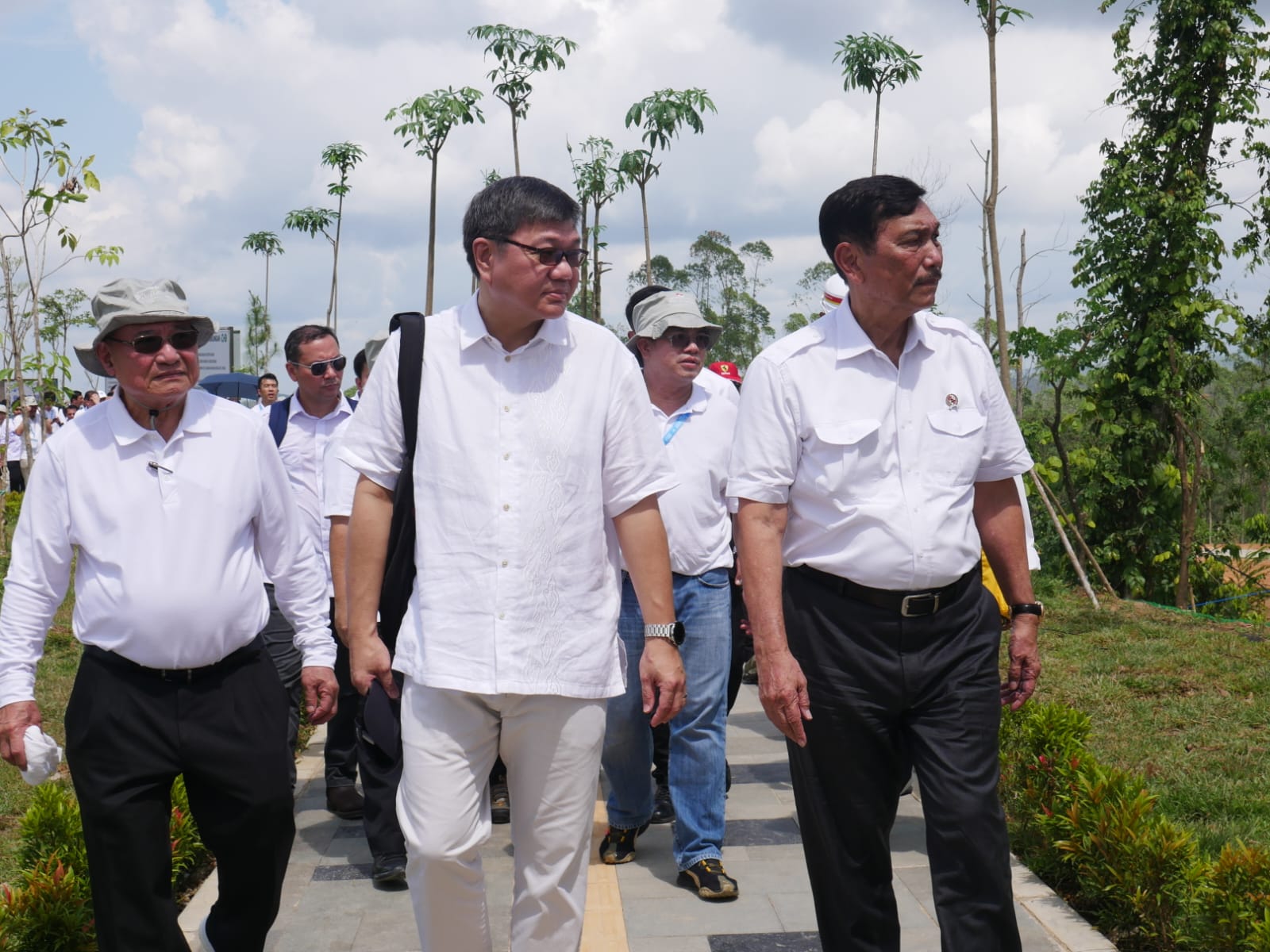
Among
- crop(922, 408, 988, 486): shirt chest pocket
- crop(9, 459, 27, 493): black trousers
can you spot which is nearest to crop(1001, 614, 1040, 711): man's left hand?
crop(922, 408, 988, 486): shirt chest pocket

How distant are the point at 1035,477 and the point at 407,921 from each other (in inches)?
276

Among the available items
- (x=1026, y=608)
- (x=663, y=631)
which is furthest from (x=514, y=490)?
(x=1026, y=608)

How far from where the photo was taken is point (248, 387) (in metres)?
29.5

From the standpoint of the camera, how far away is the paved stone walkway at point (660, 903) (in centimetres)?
409

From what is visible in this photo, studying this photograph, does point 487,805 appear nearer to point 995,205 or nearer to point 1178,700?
point 1178,700

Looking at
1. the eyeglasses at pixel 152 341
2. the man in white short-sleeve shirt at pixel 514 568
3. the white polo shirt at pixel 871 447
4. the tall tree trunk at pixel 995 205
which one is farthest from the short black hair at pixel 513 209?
the tall tree trunk at pixel 995 205

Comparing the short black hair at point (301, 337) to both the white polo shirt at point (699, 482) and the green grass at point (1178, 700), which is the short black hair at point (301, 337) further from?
the green grass at point (1178, 700)

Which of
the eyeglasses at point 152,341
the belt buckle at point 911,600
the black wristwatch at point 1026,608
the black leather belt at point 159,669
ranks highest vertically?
the eyeglasses at point 152,341

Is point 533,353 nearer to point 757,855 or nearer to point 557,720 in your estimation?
point 557,720

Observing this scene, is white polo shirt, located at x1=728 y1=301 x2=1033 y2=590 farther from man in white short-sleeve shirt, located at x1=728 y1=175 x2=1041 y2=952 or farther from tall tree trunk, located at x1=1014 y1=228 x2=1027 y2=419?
tall tree trunk, located at x1=1014 y1=228 x2=1027 y2=419

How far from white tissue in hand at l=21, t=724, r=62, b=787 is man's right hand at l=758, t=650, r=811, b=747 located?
170 cm

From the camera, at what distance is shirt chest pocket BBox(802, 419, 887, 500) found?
3.15m

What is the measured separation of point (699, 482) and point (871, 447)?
73.4 inches

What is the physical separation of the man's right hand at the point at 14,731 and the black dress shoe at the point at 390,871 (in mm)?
1821
